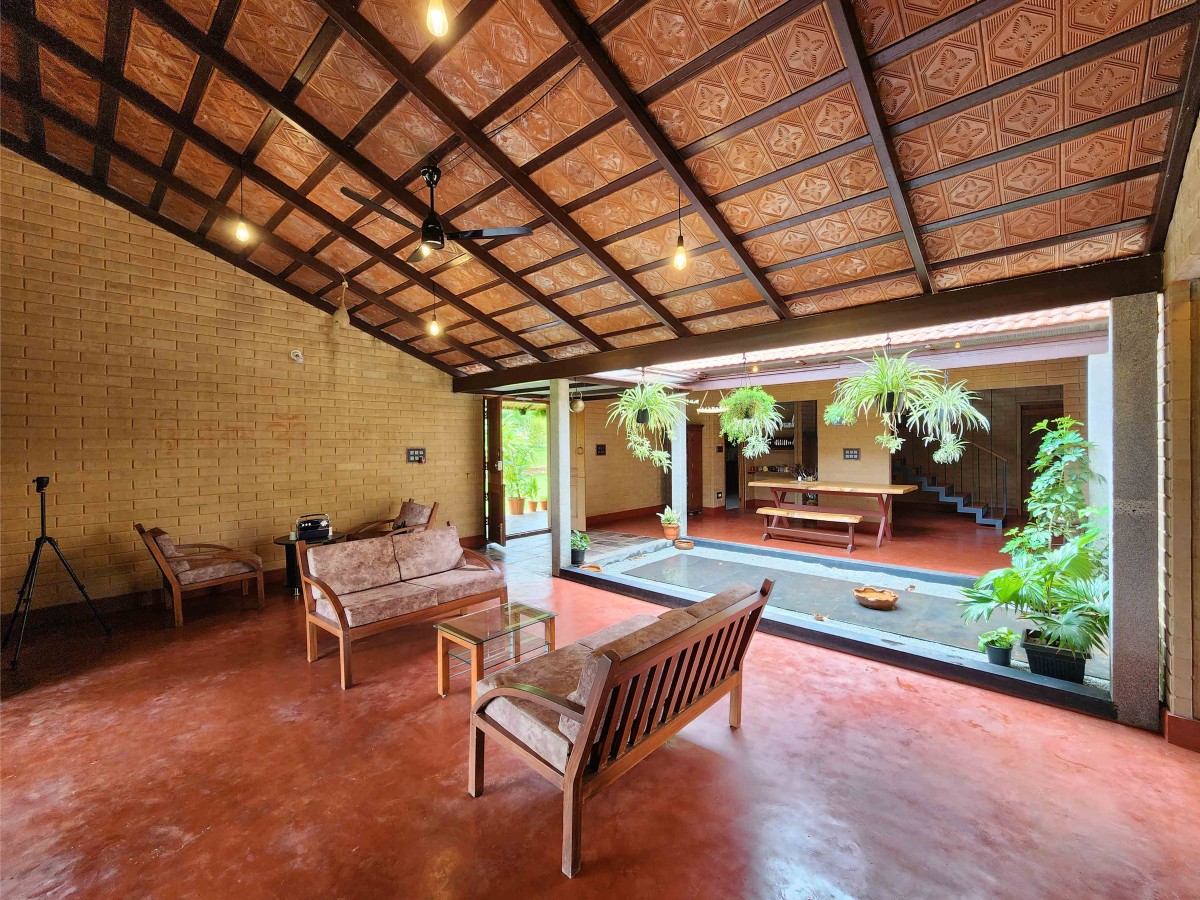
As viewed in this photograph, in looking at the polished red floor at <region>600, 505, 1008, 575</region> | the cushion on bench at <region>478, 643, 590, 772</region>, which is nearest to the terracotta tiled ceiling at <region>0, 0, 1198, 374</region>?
the cushion on bench at <region>478, 643, 590, 772</region>

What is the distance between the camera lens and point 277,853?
1996mm

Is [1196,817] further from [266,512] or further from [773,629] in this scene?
[266,512]

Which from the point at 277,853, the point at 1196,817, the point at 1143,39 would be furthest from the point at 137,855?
the point at 1143,39

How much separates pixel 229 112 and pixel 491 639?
4474mm

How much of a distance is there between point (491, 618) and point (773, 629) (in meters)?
2.50

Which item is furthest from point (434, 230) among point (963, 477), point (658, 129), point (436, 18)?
point (963, 477)

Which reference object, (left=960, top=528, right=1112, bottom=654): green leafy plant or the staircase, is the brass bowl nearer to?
(left=960, top=528, right=1112, bottom=654): green leafy plant

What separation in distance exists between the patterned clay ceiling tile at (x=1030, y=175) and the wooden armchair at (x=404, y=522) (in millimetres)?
6347

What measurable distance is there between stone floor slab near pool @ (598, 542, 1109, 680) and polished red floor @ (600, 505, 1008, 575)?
465 mm

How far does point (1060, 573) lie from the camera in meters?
3.28

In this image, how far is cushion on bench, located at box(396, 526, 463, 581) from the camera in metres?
4.31

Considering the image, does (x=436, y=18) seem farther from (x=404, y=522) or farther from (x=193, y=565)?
(x=404, y=522)

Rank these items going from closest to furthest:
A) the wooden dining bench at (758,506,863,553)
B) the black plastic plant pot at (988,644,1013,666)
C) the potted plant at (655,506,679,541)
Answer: the black plastic plant pot at (988,644,1013,666) → the wooden dining bench at (758,506,863,553) → the potted plant at (655,506,679,541)

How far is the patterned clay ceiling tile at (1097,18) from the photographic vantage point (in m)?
2.03
